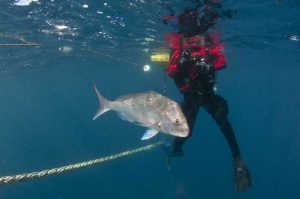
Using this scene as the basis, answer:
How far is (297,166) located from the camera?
48000 millimetres

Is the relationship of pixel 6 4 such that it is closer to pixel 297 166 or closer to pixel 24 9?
pixel 24 9

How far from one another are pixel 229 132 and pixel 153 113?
7.51 ft

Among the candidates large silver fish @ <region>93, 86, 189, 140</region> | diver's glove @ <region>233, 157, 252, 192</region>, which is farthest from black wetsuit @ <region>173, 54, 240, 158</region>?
large silver fish @ <region>93, 86, 189, 140</region>

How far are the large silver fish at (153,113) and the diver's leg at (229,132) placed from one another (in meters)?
1.64

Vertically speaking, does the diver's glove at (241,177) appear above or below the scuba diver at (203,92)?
below

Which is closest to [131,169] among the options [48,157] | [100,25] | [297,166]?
[48,157]

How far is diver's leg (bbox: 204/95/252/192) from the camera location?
6938 millimetres

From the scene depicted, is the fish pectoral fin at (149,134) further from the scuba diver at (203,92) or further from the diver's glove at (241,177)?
the diver's glove at (241,177)

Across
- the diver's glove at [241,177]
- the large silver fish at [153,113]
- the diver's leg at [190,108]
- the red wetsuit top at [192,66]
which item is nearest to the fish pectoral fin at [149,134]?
the large silver fish at [153,113]

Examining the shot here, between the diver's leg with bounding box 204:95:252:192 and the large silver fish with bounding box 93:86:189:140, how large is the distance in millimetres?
1644

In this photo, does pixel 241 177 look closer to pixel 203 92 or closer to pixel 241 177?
pixel 241 177

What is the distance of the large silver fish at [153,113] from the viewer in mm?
5078

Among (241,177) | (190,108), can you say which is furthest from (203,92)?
(241,177)

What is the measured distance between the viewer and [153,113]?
5715mm
